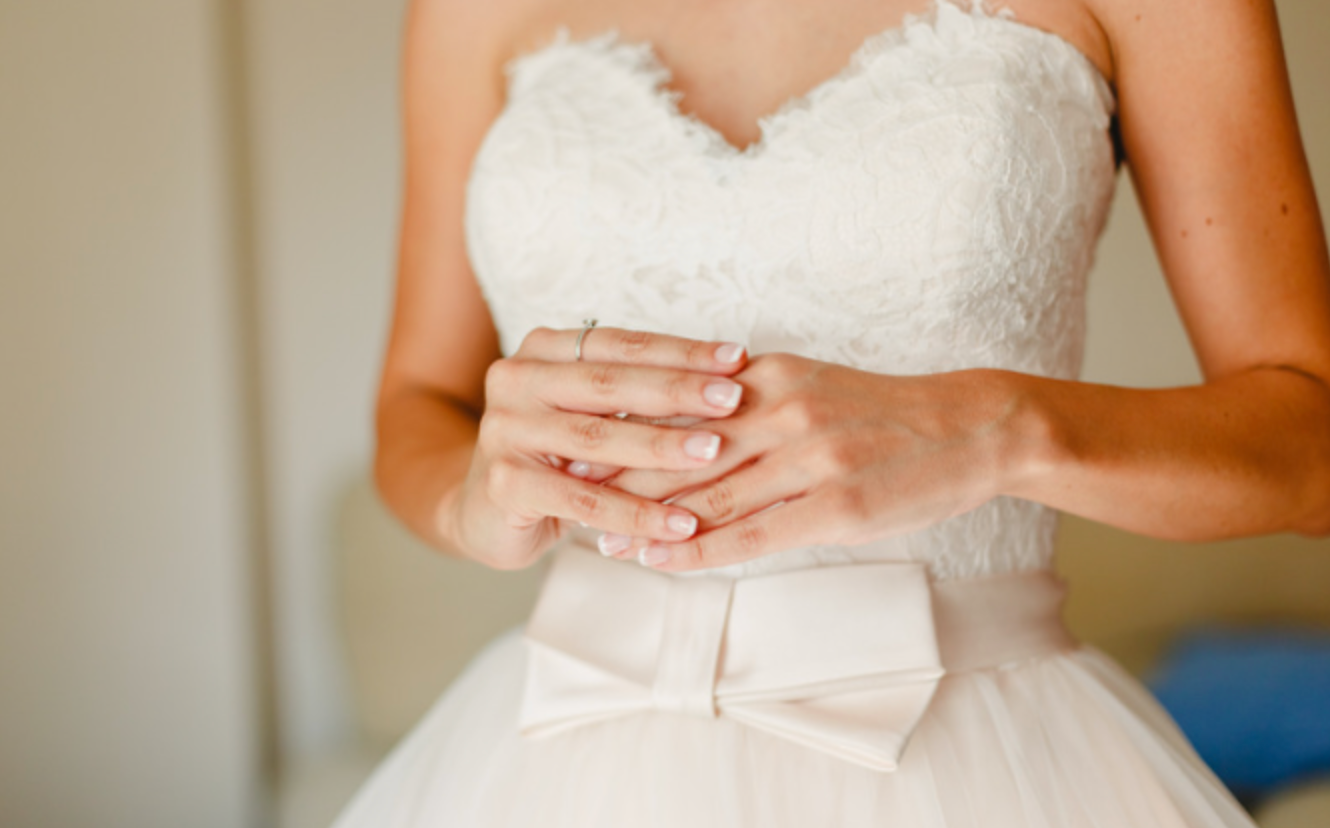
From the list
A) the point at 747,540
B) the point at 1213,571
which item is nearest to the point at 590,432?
the point at 747,540

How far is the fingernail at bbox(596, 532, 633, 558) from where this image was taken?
0.70 metres

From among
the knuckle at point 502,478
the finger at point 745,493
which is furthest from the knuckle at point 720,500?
the knuckle at point 502,478

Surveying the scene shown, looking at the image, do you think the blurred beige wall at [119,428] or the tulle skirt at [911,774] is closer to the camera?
the tulle skirt at [911,774]

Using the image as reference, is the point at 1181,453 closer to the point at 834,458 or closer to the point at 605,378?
the point at 834,458

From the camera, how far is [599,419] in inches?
26.9

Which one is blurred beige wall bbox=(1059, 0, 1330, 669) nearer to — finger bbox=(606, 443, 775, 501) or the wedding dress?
the wedding dress

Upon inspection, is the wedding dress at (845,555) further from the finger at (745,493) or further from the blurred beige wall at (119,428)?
the blurred beige wall at (119,428)

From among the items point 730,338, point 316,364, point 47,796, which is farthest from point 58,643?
point 730,338

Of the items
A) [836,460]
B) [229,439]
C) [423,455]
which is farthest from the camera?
[229,439]

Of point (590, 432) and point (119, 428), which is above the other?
point (590, 432)

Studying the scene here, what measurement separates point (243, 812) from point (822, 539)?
189 centimetres

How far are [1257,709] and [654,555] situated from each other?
4.74 ft

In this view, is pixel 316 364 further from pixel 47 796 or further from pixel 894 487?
pixel 894 487

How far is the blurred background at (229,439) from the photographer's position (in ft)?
6.06
